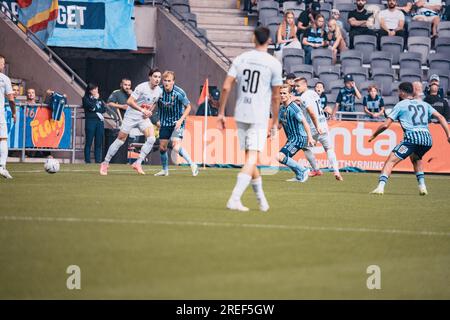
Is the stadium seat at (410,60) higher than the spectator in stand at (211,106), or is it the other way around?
the stadium seat at (410,60)

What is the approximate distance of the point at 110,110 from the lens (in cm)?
3189

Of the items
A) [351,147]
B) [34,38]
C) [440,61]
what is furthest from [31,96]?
[440,61]

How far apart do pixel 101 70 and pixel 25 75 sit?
5.86 meters

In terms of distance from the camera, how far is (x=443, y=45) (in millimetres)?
33125

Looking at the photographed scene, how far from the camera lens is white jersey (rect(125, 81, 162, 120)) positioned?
22.9 metres

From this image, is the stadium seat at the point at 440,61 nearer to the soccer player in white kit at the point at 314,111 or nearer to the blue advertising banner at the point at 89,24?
the blue advertising banner at the point at 89,24

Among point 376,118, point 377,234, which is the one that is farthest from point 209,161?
point 377,234

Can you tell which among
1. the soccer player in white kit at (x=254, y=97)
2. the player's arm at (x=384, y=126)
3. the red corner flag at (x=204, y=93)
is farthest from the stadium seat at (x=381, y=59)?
the soccer player in white kit at (x=254, y=97)

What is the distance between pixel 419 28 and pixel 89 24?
10.1 m

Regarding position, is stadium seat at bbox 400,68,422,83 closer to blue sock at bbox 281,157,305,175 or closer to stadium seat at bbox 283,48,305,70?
stadium seat at bbox 283,48,305,70

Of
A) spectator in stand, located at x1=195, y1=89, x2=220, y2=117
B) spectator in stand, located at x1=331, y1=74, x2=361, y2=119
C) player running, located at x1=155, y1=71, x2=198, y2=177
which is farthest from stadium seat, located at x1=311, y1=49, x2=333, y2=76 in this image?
player running, located at x1=155, y1=71, x2=198, y2=177

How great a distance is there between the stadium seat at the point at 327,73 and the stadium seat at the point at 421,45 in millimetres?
3026

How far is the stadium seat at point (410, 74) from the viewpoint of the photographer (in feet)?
104
